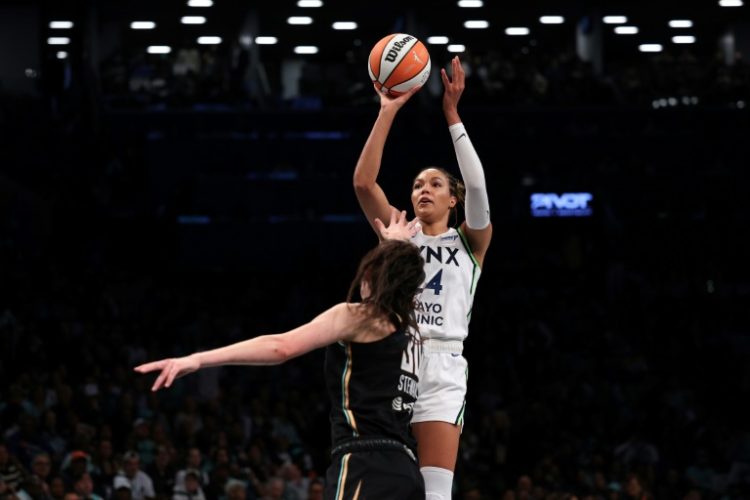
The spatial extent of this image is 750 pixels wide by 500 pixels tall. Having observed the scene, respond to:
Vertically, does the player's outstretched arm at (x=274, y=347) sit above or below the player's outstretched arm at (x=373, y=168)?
below

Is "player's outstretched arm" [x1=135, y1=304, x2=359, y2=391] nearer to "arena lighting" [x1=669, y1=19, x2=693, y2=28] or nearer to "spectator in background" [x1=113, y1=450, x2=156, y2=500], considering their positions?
"spectator in background" [x1=113, y1=450, x2=156, y2=500]

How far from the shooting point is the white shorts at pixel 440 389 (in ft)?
24.0

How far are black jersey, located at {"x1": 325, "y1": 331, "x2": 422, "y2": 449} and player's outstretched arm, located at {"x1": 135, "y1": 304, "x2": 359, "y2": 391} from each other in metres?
0.15

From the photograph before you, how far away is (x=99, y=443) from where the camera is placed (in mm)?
15570

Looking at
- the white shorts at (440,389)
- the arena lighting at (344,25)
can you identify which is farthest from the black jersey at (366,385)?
the arena lighting at (344,25)

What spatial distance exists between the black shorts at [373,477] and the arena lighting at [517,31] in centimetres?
3413

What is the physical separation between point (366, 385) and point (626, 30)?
35.2m

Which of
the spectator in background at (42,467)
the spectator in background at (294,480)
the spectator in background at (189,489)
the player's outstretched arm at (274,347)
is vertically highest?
the player's outstretched arm at (274,347)

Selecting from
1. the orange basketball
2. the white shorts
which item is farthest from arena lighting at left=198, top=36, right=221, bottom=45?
the white shorts

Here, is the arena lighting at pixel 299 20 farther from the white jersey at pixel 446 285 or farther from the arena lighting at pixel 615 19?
the white jersey at pixel 446 285

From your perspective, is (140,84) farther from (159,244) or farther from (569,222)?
(569,222)

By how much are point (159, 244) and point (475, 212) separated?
2016cm

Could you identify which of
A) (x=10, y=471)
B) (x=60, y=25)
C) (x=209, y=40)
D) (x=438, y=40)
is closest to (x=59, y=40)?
(x=60, y=25)

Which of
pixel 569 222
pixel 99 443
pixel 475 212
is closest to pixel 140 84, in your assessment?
pixel 569 222
